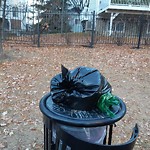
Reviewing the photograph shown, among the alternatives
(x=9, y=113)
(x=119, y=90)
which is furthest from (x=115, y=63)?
(x=9, y=113)

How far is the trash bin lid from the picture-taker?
141cm

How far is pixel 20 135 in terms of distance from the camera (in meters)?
2.99

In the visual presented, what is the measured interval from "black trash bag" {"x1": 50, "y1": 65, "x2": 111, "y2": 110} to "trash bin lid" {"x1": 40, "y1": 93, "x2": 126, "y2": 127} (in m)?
0.04

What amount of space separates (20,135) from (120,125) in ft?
5.08

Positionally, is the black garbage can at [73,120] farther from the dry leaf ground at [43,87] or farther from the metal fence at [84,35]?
the metal fence at [84,35]

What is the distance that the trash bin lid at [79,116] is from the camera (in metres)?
1.41

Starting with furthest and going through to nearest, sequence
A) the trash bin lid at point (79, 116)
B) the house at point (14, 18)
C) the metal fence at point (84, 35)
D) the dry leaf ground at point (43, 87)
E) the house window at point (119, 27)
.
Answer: the house window at point (119, 27)
the house at point (14, 18)
the metal fence at point (84, 35)
the dry leaf ground at point (43, 87)
the trash bin lid at point (79, 116)

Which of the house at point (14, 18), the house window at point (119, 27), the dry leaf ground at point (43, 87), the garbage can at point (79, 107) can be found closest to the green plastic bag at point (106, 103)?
the garbage can at point (79, 107)

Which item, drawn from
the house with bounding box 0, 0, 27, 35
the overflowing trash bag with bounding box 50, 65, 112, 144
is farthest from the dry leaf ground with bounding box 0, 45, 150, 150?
the house with bounding box 0, 0, 27, 35

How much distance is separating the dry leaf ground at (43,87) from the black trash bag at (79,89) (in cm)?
149

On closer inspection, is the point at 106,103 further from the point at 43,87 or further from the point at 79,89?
the point at 43,87

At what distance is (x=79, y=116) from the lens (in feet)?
4.84

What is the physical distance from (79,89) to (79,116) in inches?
7.6

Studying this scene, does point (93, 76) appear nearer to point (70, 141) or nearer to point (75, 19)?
point (70, 141)
